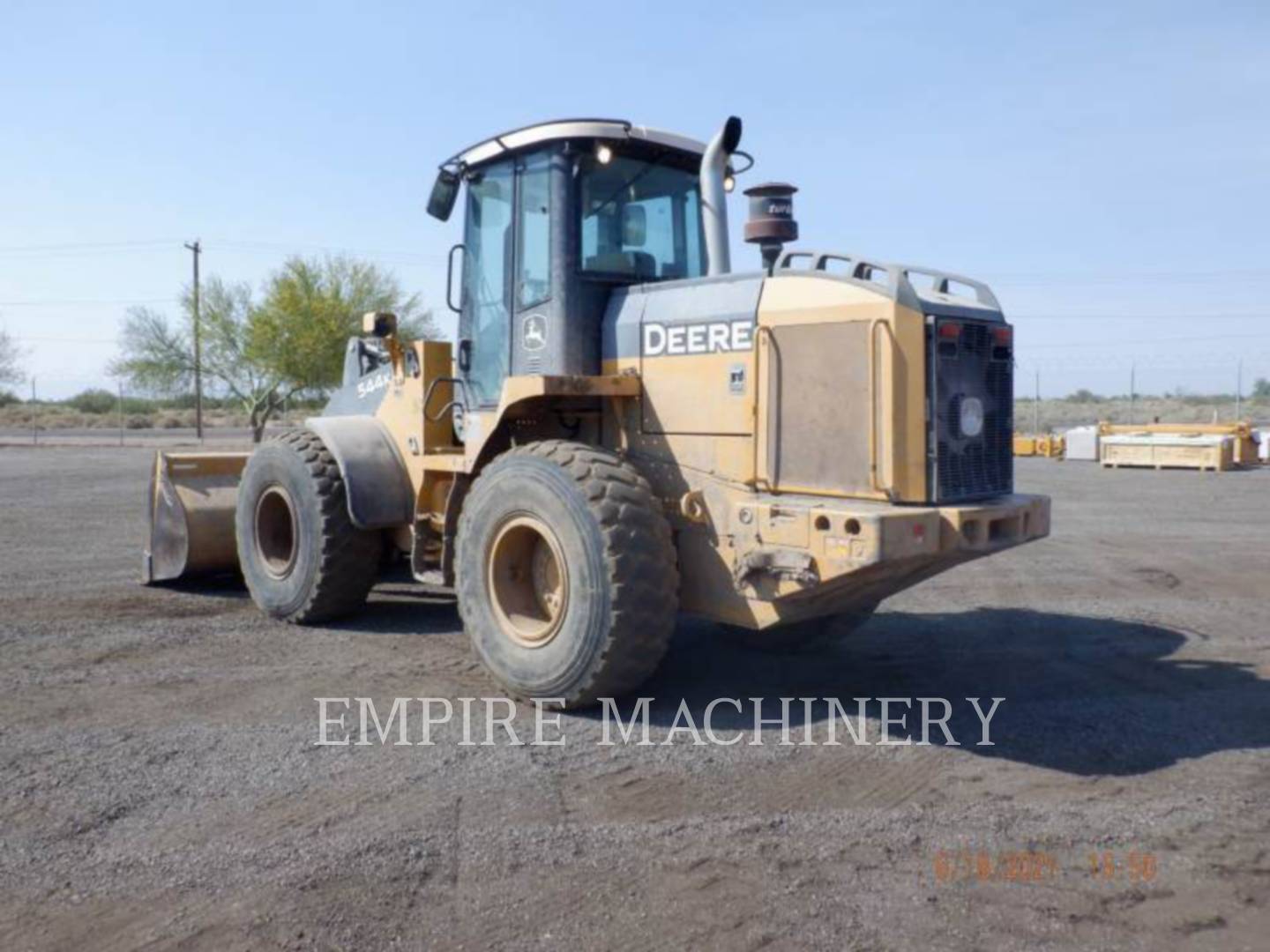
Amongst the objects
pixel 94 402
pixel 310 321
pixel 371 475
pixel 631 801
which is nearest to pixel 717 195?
pixel 371 475

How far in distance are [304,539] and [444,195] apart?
8.49 feet

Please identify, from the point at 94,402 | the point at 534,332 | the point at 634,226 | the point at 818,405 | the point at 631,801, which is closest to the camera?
the point at 631,801

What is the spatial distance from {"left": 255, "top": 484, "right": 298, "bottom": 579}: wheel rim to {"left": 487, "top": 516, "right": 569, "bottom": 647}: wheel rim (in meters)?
2.59

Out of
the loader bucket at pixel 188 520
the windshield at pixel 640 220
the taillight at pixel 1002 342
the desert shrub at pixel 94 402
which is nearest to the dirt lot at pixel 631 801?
the loader bucket at pixel 188 520

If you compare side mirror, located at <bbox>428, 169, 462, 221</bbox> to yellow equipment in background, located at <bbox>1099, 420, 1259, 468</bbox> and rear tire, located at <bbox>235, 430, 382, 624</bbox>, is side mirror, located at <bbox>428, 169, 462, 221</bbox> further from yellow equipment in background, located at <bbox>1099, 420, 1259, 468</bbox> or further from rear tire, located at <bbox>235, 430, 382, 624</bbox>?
yellow equipment in background, located at <bbox>1099, 420, 1259, 468</bbox>

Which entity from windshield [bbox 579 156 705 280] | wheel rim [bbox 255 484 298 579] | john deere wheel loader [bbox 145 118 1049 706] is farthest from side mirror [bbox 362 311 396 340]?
windshield [bbox 579 156 705 280]

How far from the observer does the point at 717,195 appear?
6793 mm

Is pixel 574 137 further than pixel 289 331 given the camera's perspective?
No

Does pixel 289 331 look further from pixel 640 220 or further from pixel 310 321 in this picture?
pixel 640 220

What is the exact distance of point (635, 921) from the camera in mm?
3746

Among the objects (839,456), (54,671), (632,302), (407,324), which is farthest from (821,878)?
(407,324)

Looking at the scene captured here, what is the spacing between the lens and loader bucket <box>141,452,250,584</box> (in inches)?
378

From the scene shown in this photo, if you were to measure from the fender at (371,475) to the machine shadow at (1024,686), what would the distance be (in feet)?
7.04

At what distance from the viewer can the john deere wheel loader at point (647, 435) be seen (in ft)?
18.2
